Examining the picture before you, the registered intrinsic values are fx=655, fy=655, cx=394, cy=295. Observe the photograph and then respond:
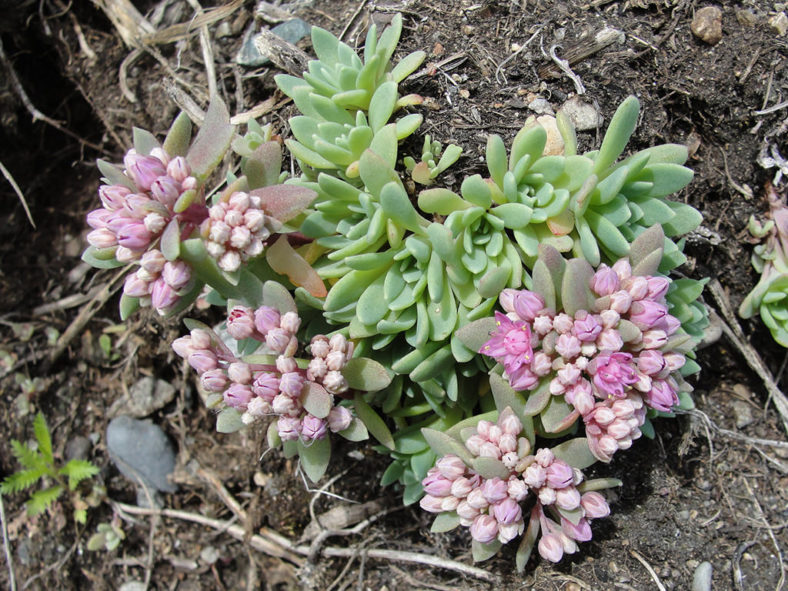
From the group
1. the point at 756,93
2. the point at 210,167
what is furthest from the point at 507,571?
the point at 756,93

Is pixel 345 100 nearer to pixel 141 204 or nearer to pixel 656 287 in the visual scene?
pixel 141 204

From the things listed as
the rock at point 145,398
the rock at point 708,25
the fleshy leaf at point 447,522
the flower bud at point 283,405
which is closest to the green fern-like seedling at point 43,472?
the rock at point 145,398

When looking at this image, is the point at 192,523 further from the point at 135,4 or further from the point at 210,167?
the point at 135,4

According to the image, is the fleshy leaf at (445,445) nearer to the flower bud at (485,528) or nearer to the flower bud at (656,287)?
→ the flower bud at (485,528)

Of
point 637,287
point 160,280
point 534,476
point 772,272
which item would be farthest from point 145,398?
point 772,272

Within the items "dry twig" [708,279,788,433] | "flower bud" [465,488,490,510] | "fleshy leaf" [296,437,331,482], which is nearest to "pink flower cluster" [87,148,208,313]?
"fleshy leaf" [296,437,331,482]

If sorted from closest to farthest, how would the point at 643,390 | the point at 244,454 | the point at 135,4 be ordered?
the point at 643,390
the point at 244,454
the point at 135,4

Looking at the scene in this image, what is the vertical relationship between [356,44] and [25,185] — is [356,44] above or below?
above
